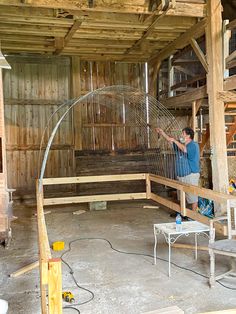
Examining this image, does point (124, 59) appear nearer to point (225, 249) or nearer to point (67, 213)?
point (67, 213)

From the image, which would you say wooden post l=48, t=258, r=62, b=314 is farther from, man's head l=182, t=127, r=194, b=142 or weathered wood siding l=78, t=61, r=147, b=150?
weathered wood siding l=78, t=61, r=147, b=150

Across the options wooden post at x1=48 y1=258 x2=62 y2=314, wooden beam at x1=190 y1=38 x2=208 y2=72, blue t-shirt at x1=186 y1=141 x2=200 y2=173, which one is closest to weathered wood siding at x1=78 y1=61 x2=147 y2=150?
wooden beam at x1=190 y1=38 x2=208 y2=72

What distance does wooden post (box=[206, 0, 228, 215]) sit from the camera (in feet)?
18.4

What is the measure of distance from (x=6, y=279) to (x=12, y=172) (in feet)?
15.4

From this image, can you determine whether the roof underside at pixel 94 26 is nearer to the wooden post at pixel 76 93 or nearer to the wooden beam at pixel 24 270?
the wooden post at pixel 76 93

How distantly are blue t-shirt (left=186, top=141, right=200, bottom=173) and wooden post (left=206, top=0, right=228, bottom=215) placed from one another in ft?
0.85

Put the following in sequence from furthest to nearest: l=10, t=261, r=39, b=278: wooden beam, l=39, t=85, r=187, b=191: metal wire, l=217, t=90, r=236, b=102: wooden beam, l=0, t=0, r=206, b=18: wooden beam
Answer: l=39, t=85, r=187, b=191: metal wire
l=217, t=90, r=236, b=102: wooden beam
l=0, t=0, r=206, b=18: wooden beam
l=10, t=261, r=39, b=278: wooden beam

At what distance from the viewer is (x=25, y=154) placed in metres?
8.16

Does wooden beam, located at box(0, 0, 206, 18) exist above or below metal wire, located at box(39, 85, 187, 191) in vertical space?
above

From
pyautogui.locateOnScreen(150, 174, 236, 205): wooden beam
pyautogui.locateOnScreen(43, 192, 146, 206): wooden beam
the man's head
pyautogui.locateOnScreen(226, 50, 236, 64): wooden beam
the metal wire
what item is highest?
pyautogui.locateOnScreen(226, 50, 236, 64): wooden beam

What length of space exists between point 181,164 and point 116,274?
2.78 meters

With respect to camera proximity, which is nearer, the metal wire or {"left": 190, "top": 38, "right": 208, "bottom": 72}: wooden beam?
{"left": 190, "top": 38, "right": 208, "bottom": 72}: wooden beam

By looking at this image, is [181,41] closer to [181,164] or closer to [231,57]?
[231,57]

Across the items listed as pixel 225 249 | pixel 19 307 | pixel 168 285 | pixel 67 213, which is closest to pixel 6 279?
pixel 19 307
